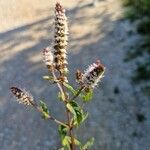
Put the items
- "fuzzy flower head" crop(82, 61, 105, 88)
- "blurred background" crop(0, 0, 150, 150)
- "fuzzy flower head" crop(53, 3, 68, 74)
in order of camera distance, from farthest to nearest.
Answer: "blurred background" crop(0, 0, 150, 150)
"fuzzy flower head" crop(82, 61, 105, 88)
"fuzzy flower head" crop(53, 3, 68, 74)

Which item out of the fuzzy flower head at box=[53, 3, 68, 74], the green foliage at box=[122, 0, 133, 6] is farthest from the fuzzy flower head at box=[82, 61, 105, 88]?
the green foliage at box=[122, 0, 133, 6]

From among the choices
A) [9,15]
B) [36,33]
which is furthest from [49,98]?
[9,15]

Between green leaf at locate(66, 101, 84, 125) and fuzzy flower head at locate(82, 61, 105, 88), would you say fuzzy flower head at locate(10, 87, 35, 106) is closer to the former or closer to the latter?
green leaf at locate(66, 101, 84, 125)

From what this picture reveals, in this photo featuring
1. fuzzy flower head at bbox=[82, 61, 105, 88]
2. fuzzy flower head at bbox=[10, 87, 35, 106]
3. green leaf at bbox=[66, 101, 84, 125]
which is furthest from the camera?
green leaf at bbox=[66, 101, 84, 125]

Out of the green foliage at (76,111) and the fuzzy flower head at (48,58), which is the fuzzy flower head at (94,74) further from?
the green foliage at (76,111)

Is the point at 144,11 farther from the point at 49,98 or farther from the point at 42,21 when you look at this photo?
the point at 49,98

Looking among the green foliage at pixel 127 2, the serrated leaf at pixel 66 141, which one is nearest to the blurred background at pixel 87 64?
the green foliage at pixel 127 2
